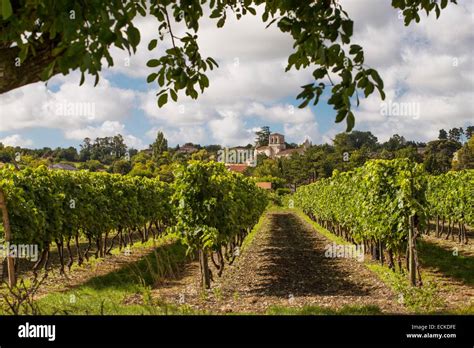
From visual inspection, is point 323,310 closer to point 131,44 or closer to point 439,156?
point 131,44

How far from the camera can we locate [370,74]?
3293mm

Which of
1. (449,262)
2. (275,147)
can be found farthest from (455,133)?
(449,262)

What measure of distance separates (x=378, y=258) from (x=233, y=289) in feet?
22.5

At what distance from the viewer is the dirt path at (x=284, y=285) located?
9211 mm

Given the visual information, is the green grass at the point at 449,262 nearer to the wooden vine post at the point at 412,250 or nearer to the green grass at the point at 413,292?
the green grass at the point at 413,292

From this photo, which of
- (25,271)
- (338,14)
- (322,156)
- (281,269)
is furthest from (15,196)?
(322,156)

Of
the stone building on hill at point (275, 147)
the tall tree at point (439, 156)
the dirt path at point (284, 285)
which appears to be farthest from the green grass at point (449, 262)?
the stone building on hill at point (275, 147)

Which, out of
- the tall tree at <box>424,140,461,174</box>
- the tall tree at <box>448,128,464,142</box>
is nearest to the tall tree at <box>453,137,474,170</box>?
the tall tree at <box>424,140,461,174</box>

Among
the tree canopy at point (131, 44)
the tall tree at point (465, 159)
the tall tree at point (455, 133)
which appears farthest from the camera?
the tall tree at point (455, 133)

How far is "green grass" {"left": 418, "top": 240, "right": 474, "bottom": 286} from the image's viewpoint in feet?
43.1

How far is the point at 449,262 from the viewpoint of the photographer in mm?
15594

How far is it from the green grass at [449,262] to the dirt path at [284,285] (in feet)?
7.42

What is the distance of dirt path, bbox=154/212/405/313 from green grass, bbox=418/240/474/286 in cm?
226
